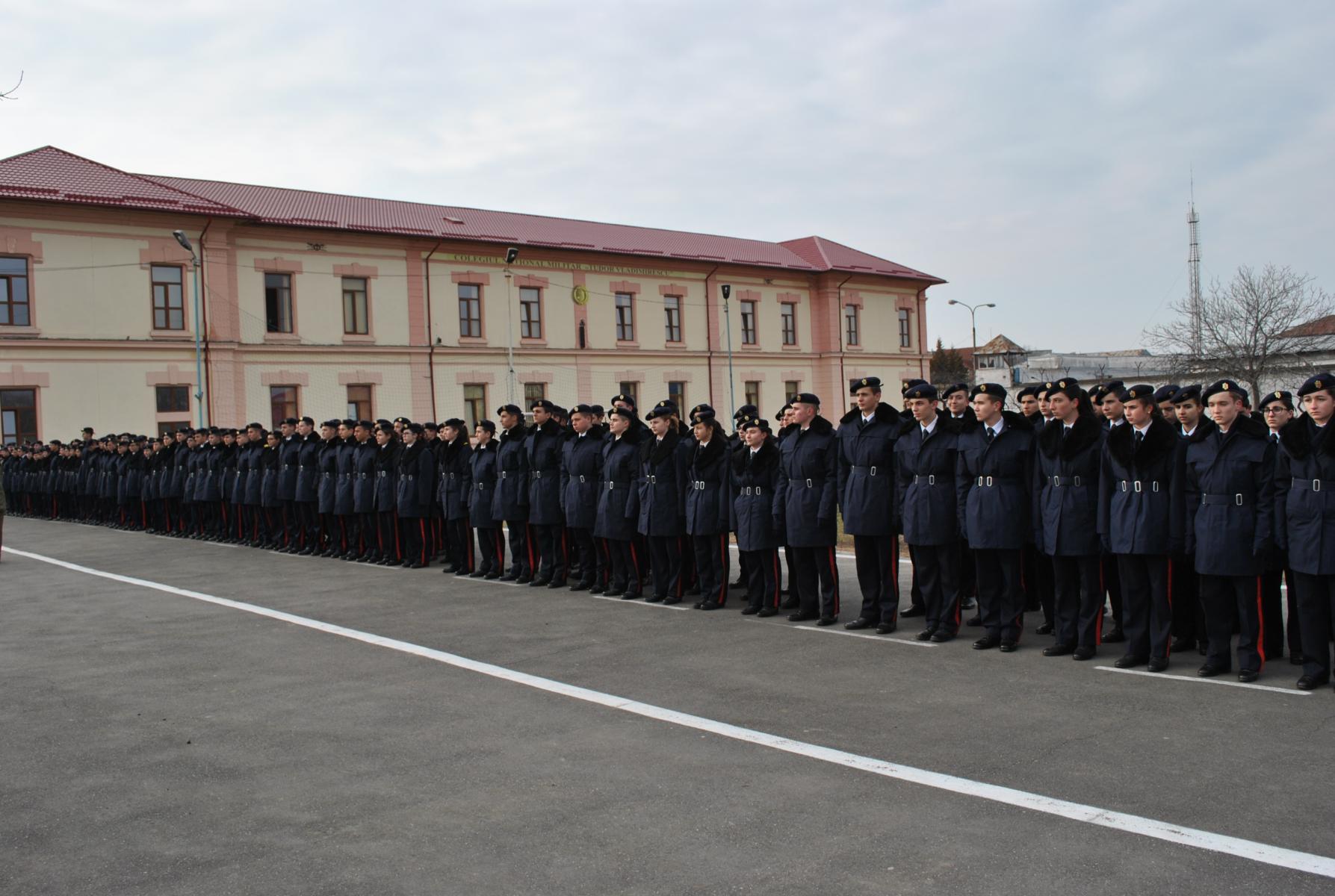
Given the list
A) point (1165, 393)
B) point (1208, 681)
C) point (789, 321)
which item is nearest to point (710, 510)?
point (1165, 393)

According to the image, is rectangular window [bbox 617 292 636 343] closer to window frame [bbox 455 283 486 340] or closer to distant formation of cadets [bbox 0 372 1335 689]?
window frame [bbox 455 283 486 340]

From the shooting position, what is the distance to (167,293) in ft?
114

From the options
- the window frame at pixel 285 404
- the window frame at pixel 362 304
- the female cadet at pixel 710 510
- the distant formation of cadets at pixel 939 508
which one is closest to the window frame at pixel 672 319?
the window frame at pixel 362 304

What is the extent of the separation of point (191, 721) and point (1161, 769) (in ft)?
17.7

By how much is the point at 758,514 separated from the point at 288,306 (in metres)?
31.3

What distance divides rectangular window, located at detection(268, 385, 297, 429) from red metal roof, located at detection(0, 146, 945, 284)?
18.1 ft

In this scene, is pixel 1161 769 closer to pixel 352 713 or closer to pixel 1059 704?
pixel 1059 704

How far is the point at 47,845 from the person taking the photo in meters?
4.65

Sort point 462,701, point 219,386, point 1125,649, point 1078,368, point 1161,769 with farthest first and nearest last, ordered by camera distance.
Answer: point 1078,368 < point 219,386 < point 1125,649 < point 462,701 < point 1161,769

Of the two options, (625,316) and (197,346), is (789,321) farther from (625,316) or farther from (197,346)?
(197,346)

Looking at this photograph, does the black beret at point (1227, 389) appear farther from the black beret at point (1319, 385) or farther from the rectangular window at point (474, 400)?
the rectangular window at point (474, 400)

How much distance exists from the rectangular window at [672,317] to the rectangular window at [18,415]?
24.6m

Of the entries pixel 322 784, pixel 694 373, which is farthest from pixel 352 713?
pixel 694 373

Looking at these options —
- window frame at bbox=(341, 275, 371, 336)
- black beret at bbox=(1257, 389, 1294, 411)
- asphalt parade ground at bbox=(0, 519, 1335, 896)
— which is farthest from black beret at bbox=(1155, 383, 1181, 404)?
window frame at bbox=(341, 275, 371, 336)
